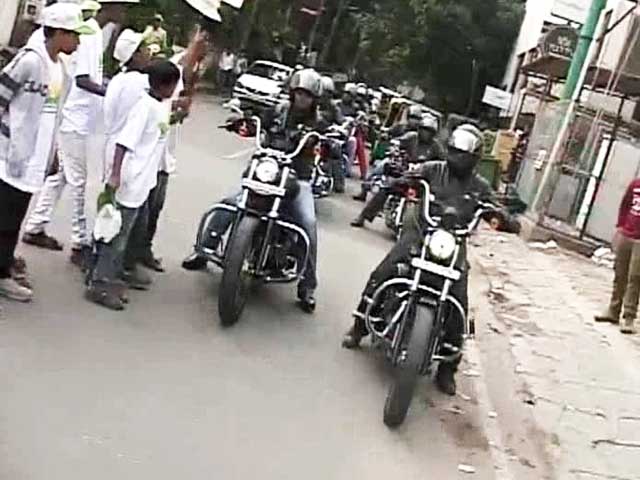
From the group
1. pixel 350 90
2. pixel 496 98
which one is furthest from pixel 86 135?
pixel 496 98

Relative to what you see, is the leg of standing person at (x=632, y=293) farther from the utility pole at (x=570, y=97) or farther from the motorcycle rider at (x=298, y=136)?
the utility pole at (x=570, y=97)

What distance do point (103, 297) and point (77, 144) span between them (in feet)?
4.50

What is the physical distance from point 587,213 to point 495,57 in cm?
3047

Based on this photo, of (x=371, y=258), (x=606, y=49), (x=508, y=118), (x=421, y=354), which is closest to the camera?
(x=421, y=354)

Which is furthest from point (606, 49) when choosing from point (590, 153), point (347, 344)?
point (347, 344)

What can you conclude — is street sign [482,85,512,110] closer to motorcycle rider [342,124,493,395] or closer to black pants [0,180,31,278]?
motorcycle rider [342,124,493,395]

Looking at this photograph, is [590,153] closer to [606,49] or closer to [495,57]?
[606,49]

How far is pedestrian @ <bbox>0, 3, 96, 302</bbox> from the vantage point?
6.93 meters

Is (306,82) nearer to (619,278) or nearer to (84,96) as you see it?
(84,96)

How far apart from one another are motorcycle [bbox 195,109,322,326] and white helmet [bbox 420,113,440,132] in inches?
261

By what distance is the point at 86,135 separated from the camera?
869cm

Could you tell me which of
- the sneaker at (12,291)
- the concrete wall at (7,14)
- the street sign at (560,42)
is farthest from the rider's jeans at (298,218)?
the street sign at (560,42)

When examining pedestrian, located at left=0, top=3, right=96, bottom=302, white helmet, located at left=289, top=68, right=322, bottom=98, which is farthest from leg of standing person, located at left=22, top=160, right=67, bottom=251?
white helmet, located at left=289, top=68, right=322, bottom=98

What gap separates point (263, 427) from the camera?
6.32m
